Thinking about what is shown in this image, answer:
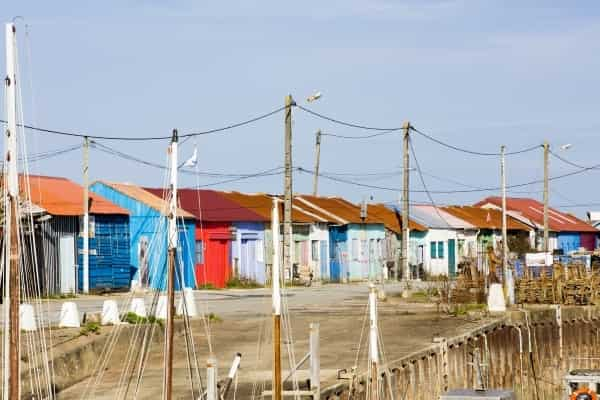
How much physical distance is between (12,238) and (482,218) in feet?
215

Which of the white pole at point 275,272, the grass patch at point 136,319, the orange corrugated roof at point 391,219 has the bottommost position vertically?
the grass patch at point 136,319

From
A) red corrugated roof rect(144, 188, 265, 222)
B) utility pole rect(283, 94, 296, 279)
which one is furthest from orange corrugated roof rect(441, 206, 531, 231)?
utility pole rect(283, 94, 296, 279)

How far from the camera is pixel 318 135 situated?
262 feet

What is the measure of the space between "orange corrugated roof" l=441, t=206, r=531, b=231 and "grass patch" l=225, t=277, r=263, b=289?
25323 mm

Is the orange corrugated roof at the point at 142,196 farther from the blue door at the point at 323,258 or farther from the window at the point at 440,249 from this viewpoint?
the window at the point at 440,249

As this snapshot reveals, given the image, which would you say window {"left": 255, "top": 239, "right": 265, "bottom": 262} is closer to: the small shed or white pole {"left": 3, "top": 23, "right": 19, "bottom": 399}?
the small shed

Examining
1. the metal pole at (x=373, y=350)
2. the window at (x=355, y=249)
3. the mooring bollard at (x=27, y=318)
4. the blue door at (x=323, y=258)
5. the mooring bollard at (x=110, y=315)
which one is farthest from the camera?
the window at (x=355, y=249)

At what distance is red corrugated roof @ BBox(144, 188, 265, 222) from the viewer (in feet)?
175

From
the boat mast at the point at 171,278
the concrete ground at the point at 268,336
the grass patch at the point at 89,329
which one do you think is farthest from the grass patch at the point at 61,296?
the boat mast at the point at 171,278

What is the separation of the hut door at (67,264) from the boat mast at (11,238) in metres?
28.9

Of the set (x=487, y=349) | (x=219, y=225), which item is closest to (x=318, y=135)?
(x=219, y=225)

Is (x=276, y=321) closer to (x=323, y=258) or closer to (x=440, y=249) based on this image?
(x=323, y=258)

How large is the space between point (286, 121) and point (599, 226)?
56453 millimetres

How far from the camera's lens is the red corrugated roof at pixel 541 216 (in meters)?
87.2
